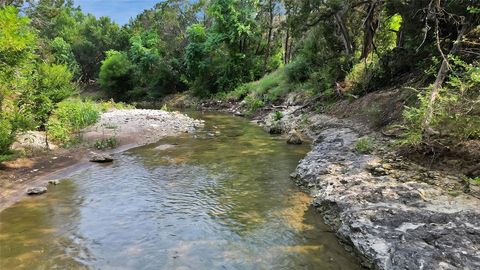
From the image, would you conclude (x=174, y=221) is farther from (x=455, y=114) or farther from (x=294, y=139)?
(x=294, y=139)

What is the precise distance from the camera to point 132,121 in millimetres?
20328

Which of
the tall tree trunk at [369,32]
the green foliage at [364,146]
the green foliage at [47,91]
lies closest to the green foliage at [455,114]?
the green foliage at [364,146]

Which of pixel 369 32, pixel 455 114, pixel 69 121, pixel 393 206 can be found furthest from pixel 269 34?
pixel 393 206

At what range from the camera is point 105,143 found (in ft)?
51.2

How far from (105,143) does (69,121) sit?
9.32 feet

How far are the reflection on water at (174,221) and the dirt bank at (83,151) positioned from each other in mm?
796

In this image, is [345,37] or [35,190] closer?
[35,190]

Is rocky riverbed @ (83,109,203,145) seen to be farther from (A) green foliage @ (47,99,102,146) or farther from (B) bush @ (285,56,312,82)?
(B) bush @ (285,56,312,82)

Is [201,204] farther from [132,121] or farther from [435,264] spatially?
[132,121]

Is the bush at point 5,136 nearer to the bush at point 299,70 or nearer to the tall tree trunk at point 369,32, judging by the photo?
the tall tree trunk at point 369,32

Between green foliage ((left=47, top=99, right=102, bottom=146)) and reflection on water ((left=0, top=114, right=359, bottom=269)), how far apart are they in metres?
3.39

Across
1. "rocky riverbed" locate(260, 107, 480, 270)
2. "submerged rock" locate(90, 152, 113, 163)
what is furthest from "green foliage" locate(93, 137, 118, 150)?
"rocky riverbed" locate(260, 107, 480, 270)

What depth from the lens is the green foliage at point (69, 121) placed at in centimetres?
1510

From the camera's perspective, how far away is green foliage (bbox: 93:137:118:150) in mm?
15414
